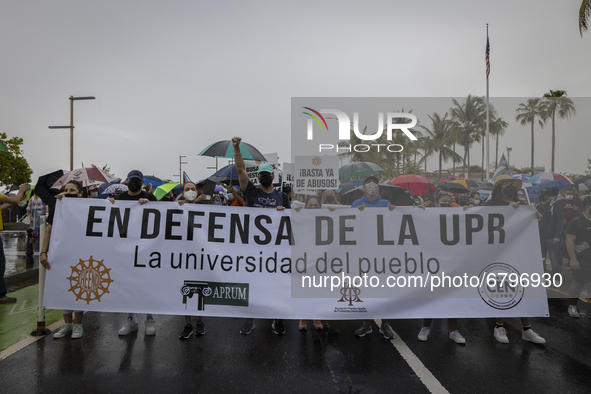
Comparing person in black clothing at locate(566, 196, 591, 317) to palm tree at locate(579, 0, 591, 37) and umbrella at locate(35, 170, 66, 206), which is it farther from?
palm tree at locate(579, 0, 591, 37)

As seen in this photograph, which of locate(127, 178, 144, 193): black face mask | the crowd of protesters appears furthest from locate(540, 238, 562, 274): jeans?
locate(127, 178, 144, 193): black face mask

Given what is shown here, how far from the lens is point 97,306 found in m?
4.21

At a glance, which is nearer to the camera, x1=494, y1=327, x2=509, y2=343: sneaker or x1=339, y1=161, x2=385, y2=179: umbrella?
x1=494, y1=327, x2=509, y2=343: sneaker

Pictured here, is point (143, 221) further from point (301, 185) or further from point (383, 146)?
point (383, 146)

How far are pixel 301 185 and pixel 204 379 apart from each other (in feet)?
24.9

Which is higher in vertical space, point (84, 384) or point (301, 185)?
point (301, 185)

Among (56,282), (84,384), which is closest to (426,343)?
(84,384)

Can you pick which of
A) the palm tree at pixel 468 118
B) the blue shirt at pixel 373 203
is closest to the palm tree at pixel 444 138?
the palm tree at pixel 468 118

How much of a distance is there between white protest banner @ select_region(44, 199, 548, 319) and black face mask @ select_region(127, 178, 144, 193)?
249mm

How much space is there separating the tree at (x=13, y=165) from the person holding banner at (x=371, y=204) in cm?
2718

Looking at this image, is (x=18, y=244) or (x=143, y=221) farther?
(x=18, y=244)

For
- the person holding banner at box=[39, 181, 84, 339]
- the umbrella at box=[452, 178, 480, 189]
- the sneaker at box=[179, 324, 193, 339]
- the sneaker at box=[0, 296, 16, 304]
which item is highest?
the umbrella at box=[452, 178, 480, 189]

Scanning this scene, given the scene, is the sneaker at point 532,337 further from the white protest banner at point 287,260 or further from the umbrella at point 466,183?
the umbrella at point 466,183

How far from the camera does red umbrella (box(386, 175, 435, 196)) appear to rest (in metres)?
15.5
